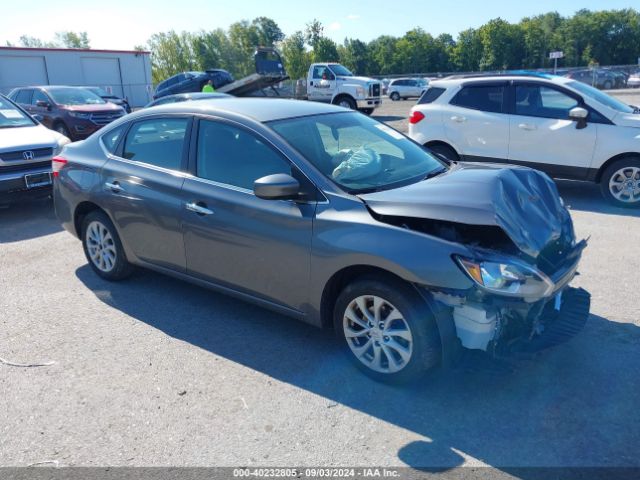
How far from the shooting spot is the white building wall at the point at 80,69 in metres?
36.5

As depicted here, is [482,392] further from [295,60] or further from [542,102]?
[295,60]

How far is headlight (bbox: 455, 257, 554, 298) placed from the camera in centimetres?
304

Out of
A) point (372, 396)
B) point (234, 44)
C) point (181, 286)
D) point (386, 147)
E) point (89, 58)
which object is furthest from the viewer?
point (234, 44)

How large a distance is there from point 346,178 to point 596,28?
321ft

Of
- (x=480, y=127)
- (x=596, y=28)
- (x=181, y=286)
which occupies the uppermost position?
(x=596, y=28)


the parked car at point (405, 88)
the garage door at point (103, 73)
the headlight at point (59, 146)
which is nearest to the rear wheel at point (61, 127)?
the headlight at point (59, 146)

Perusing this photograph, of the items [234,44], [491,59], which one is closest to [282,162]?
[491,59]

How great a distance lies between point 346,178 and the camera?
12.4ft

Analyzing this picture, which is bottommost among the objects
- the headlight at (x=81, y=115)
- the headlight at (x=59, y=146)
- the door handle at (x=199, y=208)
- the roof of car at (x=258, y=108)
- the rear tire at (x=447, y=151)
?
the rear tire at (x=447, y=151)

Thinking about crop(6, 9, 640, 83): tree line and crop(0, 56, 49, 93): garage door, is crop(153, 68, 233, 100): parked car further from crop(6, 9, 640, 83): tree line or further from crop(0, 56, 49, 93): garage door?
crop(6, 9, 640, 83): tree line

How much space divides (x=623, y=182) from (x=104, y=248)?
6689 mm

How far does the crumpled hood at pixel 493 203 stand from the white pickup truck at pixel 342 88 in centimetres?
1900

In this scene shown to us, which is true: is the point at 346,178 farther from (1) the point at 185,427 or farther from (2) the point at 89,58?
(2) the point at 89,58

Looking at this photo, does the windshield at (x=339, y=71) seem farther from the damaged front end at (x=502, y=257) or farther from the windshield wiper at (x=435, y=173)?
the damaged front end at (x=502, y=257)
